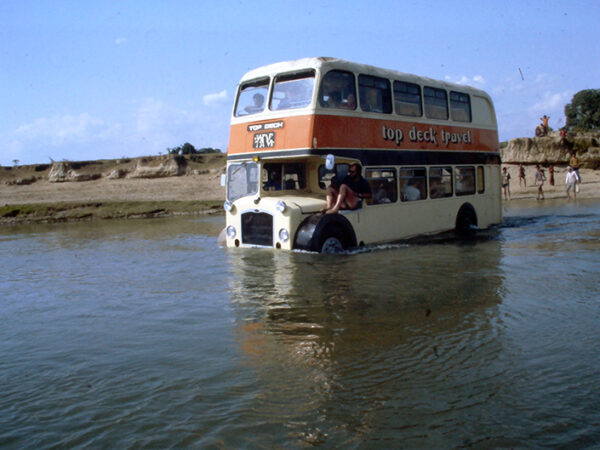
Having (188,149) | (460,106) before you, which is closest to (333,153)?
(460,106)

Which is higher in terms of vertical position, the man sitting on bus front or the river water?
the man sitting on bus front

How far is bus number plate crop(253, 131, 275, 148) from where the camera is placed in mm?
11391

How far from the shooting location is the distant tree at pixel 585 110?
181ft

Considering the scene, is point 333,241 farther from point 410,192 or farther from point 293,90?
point 410,192

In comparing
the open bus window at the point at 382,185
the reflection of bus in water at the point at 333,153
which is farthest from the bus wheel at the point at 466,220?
the open bus window at the point at 382,185

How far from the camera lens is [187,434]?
4098mm

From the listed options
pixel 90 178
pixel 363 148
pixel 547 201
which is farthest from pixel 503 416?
pixel 90 178

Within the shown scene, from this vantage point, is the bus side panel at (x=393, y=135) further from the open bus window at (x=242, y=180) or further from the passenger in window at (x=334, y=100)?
the open bus window at (x=242, y=180)

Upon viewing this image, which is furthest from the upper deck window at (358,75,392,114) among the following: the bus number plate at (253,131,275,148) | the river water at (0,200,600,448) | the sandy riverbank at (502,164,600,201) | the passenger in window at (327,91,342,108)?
the sandy riverbank at (502,164,600,201)

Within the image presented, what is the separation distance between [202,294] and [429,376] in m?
4.48

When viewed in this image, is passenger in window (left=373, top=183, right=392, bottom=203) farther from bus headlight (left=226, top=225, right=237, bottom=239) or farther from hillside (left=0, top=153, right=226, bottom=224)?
hillside (left=0, top=153, right=226, bottom=224)

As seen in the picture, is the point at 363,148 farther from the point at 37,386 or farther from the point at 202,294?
the point at 37,386

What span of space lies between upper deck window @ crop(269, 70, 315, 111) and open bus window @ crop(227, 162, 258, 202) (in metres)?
1.21

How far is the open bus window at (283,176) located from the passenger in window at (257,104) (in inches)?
41.9
